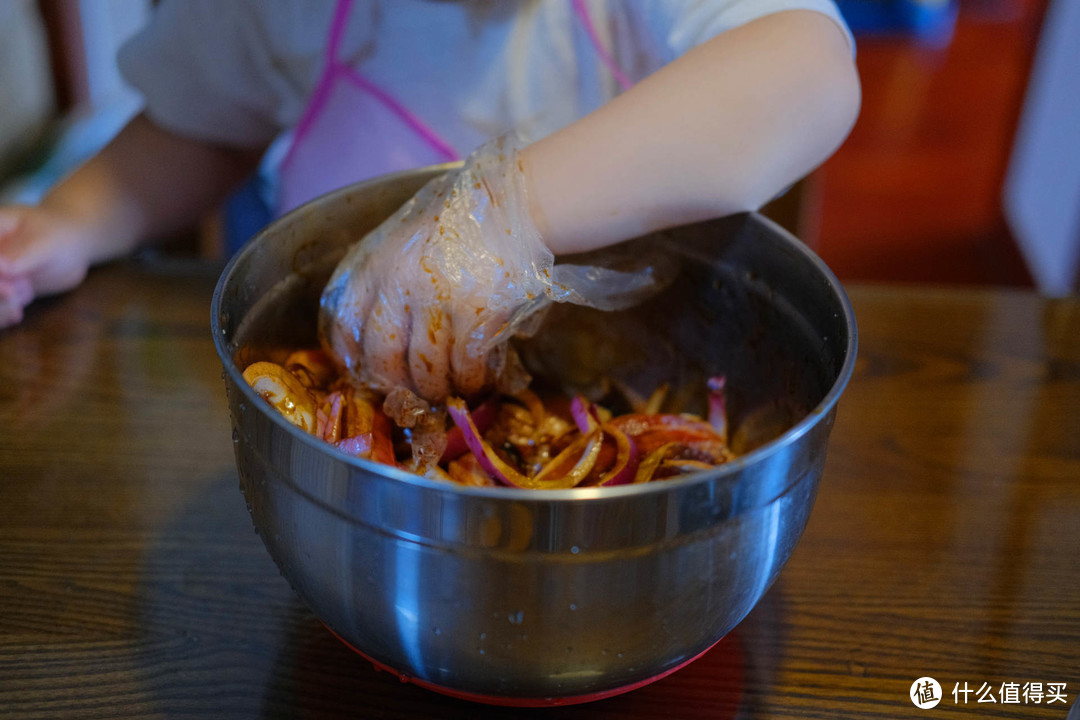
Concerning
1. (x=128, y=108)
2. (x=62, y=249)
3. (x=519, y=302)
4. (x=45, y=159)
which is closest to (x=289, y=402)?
(x=519, y=302)

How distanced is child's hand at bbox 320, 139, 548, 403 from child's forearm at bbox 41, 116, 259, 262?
0.37 m

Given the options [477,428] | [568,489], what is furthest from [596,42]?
[568,489]

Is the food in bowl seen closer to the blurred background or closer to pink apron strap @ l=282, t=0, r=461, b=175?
pink apron strap @ l=282, t=0, r=461, b=175

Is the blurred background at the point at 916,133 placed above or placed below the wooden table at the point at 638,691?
below

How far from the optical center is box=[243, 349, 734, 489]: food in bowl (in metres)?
0.44

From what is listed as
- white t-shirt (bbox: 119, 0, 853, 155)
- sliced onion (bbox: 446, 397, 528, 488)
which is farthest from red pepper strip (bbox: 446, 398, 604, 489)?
white t-shirt (bbox: 119, 0, 853, 155)

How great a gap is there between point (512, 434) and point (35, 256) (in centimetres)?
41

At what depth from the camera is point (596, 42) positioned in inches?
28.3

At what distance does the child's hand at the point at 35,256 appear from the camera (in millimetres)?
664

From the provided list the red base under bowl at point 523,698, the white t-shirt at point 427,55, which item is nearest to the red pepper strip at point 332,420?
the red base under bowl at point 523,698

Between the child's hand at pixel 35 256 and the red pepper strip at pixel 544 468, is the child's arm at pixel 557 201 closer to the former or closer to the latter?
the red pepper strip at pixel 544 468

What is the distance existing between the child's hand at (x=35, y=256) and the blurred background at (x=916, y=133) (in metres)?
0.55

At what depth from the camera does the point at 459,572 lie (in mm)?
324

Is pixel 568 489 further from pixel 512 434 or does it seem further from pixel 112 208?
pixel 112 208
